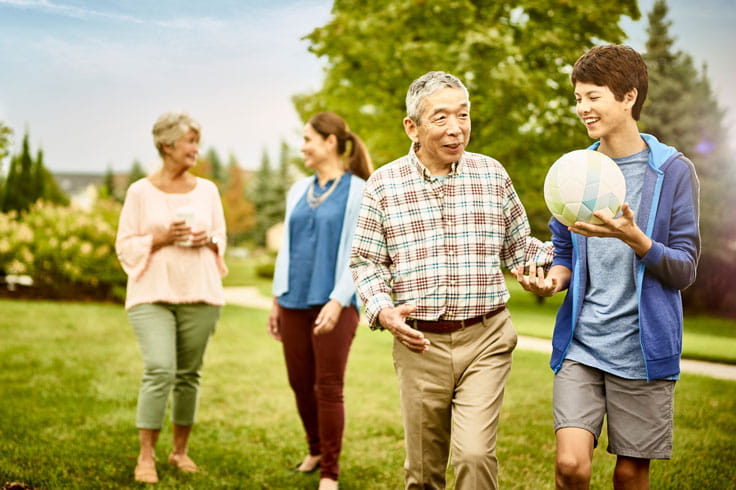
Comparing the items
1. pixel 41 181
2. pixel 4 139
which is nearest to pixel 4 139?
pixel 4 139

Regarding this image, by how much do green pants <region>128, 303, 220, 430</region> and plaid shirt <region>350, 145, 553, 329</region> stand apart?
1860mm

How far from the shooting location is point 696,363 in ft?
35.5

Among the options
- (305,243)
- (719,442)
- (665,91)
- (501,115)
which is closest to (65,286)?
(501,115)

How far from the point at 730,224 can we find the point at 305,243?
67.8 feet

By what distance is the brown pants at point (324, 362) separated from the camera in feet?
14.2

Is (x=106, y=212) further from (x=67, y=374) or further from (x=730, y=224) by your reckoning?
(x=730, y=224)

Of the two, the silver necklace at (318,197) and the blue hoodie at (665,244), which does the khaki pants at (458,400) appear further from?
the silver necklace at (318,197)

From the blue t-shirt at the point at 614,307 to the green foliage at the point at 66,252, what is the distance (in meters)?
14.0

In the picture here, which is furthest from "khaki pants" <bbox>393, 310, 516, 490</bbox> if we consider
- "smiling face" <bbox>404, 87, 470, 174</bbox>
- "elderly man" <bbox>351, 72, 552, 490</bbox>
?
"smiling face" <bbox>404, 87, 470, 174</bbox>

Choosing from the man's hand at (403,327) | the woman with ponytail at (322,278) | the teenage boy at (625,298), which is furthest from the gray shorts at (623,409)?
the woman with ponytail at (322,278)

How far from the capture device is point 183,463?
15.7ft

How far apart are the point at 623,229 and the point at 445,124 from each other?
2.94 ft

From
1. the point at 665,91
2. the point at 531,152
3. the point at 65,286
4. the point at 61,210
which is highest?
the point at 665,91

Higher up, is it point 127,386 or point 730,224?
point 730,224
